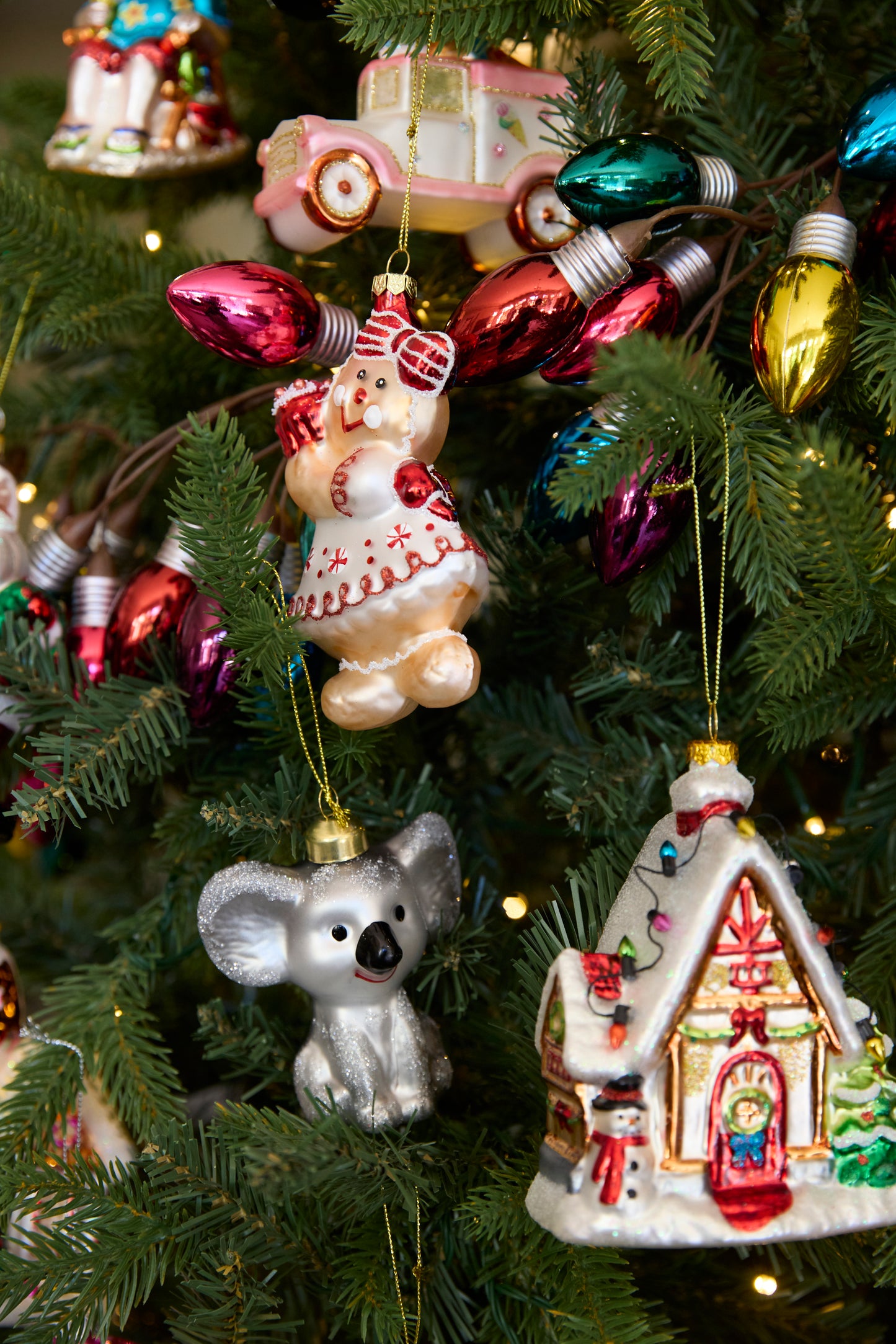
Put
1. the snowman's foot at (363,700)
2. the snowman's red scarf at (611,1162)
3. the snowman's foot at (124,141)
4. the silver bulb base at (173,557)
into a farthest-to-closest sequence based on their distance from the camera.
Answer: the snowman's foot at (124,141) < the silver bulb base at (173,557) < the snowman's foot at (363,700) < the snowman's red scarf at (611,1162)

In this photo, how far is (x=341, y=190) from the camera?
26.8 inches

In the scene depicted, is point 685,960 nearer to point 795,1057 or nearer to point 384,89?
point 795,1057

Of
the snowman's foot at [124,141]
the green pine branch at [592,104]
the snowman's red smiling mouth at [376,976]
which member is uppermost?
the snowman's foot at [124,141]

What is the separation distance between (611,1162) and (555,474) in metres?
0.36

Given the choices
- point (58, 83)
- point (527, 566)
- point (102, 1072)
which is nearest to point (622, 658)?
point (527, 566)

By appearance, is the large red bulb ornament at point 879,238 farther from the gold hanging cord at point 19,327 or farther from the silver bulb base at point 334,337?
the gold hanging cord at point 19,327

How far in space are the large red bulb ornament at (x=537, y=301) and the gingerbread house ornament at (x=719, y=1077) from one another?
0.90 feet

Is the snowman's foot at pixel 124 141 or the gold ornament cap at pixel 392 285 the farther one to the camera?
the snowman's foot at pixel 124 141

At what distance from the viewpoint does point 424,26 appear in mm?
613

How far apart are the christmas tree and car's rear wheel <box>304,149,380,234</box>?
7 centimetres

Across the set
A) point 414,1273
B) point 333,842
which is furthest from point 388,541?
point 414,1273

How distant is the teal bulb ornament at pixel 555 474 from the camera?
24.5 inches

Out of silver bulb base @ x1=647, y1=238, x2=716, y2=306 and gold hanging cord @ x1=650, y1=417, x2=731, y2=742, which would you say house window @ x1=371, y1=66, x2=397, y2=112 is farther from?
gold hanging cord @ x1=650, y1=417, x2=731, y2=742

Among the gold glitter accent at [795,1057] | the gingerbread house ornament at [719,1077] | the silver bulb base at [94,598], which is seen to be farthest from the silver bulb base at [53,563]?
the gold glitter accent at [795,1057]
